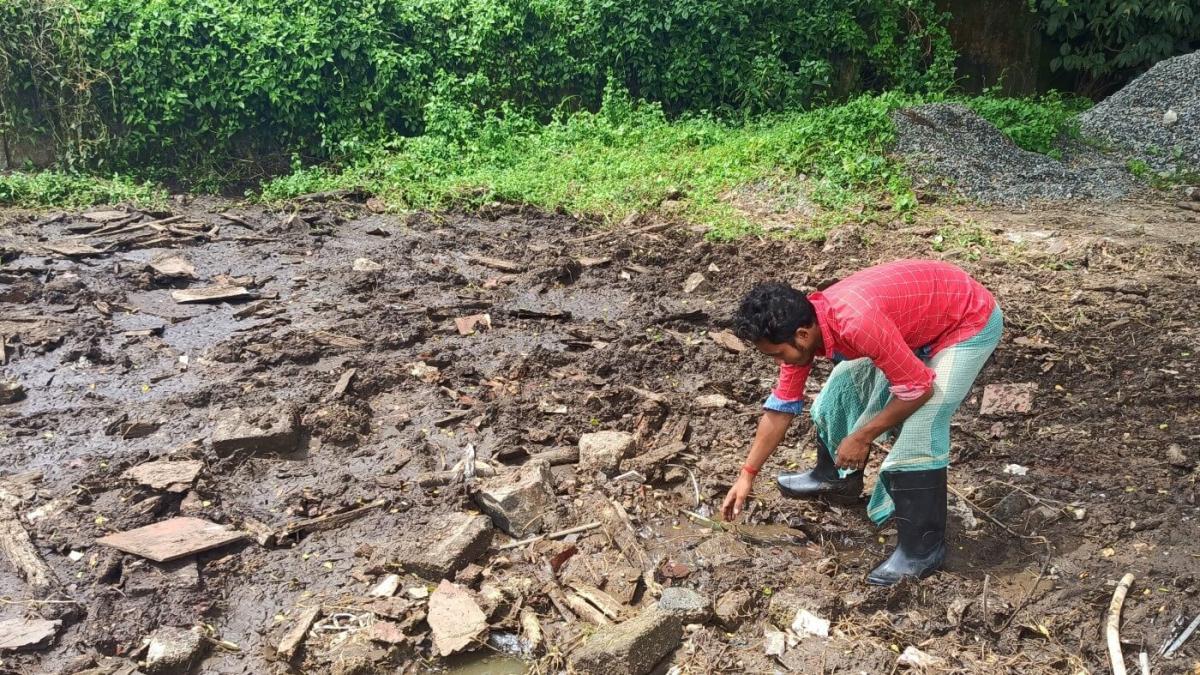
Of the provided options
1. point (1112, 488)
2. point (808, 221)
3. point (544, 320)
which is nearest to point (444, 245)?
point (544, 320)

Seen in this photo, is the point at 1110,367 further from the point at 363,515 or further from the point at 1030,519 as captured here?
the point at 363,515

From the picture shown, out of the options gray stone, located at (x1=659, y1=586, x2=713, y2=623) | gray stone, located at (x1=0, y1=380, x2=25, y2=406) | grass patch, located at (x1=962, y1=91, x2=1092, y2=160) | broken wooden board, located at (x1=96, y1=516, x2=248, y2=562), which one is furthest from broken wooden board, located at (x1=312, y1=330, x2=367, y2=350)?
grass patch, located at (x1=962, y1=91, x2=1092, y2=160)

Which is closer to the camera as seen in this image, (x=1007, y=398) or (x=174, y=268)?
(x=1007, y=398)

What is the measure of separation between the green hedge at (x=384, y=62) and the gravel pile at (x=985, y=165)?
2.90 metres

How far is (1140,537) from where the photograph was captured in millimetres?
4137

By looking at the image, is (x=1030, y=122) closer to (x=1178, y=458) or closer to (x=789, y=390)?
(x=1178, y=458)

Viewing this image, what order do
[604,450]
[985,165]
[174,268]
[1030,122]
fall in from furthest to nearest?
[1030,122] < [985,165] < [174,268] < [604,450]

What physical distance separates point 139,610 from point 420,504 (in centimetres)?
127

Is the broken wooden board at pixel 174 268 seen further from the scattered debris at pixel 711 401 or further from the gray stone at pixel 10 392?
the scattered debris at pixel 711 401

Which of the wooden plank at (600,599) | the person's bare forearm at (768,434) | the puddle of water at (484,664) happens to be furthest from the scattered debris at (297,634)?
the person's bare forearm at (768,434)

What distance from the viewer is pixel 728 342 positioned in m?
6.46

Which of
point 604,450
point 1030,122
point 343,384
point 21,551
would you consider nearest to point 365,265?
point 343,384

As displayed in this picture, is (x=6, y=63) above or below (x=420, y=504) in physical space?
above

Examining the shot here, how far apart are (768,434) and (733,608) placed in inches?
28.2
